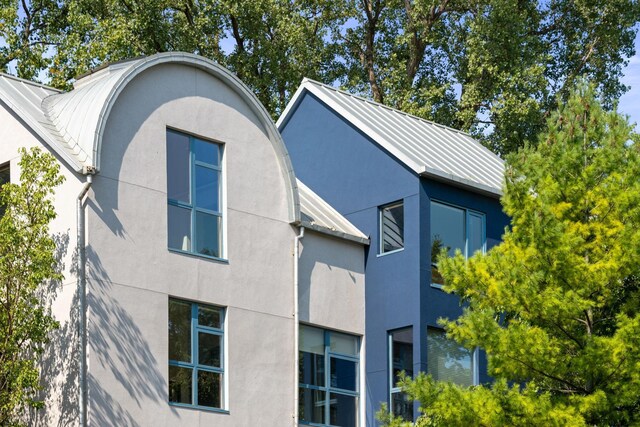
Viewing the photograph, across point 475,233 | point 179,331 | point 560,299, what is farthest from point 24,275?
point 475,233

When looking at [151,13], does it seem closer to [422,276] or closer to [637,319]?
[422,276]

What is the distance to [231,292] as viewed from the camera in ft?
75.4

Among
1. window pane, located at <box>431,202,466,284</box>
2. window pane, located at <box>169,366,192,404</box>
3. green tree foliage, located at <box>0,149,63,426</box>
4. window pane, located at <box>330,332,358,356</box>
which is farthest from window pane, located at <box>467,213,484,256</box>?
green tree foliage, located at <box>0,149,63,426</box>

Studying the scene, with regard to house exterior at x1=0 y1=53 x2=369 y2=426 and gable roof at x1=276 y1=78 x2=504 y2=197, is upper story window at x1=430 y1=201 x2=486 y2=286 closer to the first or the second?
gable roof at x1=276 y1=78 x2=504 y2=197

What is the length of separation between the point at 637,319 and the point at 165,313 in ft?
26.5

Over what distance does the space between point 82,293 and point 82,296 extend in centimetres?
5

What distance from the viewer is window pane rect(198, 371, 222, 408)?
22.1 meters

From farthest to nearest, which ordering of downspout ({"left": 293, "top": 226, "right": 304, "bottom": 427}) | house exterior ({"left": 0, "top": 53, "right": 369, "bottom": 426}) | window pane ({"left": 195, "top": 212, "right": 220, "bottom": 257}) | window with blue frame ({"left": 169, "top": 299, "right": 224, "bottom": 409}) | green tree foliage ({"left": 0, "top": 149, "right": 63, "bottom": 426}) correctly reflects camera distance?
downspout ({"left": 293, "top": 226, "right": 304, "bottom": 427})
window pane ({"left": 195, "top": 212, "right": 220, "bottom": 257})
window with blue frame ({"left": 169, "top": 299, "right": 224, "bottom": 409})
house exterior ({"left": 0, "top": 53, "right": 369, "bottom": 426})
green tree foliage ({"left": 0, "top": 149, "right": 63, "bottom": 426})

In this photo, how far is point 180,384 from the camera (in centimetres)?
2177

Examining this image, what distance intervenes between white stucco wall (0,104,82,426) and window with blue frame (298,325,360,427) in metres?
5.43

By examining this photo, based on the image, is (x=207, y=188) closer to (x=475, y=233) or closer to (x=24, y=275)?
(x=24, y=275)

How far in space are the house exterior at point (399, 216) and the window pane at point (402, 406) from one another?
0.02 metres

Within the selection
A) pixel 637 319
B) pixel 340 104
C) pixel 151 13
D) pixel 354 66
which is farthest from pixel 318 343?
pixel 354 66

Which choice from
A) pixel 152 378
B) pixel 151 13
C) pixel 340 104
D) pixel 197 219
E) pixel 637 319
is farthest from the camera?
pixel 151 13
